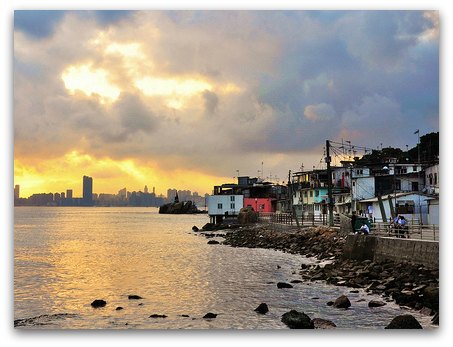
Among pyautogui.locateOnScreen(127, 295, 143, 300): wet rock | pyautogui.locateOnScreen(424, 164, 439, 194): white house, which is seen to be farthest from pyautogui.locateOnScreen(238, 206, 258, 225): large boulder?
pyautogui.locateOnScreen(127, 295, 143, 300): wet rock

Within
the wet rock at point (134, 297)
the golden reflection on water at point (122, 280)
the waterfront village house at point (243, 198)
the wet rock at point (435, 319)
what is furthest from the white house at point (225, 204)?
the wet rock at point (435, 319)

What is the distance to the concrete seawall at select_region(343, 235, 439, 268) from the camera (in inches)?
565

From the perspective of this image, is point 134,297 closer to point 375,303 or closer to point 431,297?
point 375,303

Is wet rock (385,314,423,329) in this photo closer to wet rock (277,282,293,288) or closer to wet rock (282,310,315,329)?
wet rock (282,310,315,329)

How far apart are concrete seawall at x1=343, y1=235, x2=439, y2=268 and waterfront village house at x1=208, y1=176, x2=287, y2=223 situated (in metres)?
47.8

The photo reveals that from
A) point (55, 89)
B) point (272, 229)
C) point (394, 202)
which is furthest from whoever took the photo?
point (272, 229)

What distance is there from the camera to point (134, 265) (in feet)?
90.8

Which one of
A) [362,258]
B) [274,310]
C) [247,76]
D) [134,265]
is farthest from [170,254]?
[247,76]

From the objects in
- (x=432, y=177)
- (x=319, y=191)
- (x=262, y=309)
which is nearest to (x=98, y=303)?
(x=262, y=309)

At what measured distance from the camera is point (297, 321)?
11836mm

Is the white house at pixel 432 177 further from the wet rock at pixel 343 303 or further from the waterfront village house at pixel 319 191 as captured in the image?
the waterfront village house at pixel 319 191
